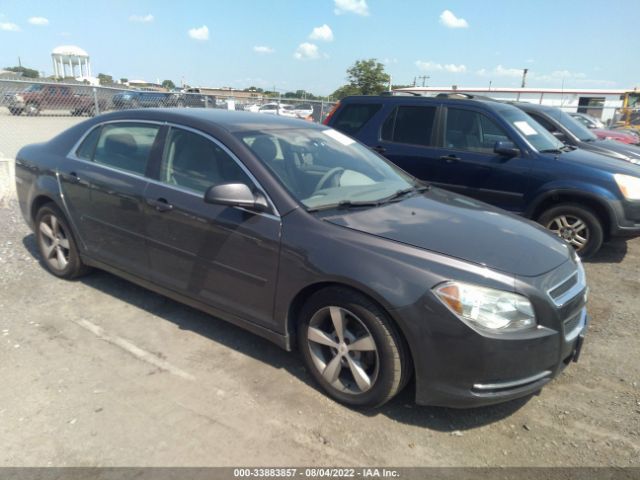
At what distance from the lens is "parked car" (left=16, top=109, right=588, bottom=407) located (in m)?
2.42

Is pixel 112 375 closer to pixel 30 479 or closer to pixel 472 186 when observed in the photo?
pixel 30 479

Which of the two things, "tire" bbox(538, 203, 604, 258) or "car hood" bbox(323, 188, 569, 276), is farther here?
"tire" bbox(538, 203, 604, 258)

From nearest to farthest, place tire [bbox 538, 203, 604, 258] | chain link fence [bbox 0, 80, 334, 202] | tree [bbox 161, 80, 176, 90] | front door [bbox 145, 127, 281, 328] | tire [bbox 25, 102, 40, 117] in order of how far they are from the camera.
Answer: front door [bbox 145, 127, 281, 328]
tire [bbox 538, 203, 604, 258]
chain link fence [bbox 0, 80, 334, 202]
tire [bbox 25, 102, 40, 117]
tree [bbox 161, 80, 176, 90]

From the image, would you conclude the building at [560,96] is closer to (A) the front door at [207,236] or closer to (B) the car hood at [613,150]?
(B) the car hood at [613,150]

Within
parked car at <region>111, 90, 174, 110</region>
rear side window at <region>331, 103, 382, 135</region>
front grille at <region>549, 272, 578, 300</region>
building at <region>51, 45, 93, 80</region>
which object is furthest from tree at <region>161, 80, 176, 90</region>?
front grille at <region>549, 272, 578, 300</region>

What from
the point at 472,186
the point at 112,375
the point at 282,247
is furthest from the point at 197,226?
the point at 472,186

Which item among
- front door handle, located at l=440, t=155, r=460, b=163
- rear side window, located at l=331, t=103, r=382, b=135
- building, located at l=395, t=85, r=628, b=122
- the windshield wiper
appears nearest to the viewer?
the windshield wiper

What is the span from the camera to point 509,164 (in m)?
5.65

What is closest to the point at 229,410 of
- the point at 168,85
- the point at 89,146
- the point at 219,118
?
the point at 219,118

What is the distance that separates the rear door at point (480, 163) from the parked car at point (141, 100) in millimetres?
7604

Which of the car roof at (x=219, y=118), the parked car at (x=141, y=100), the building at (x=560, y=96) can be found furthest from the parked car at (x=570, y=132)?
the building at (x=560, y=96)

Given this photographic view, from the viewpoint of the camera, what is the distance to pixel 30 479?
2223 millimetres

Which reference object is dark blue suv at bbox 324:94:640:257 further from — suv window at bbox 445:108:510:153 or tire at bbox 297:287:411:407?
tire at bbox 297:287:411:407

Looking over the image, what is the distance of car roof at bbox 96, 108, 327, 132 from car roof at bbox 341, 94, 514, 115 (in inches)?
113
